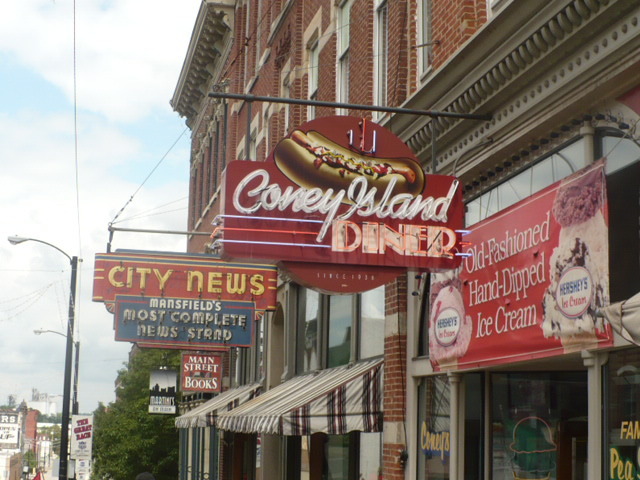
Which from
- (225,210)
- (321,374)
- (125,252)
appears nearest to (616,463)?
(225,210)

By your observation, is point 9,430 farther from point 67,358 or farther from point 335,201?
point 335,201

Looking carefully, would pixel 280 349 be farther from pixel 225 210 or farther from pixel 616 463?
pixel 616 463

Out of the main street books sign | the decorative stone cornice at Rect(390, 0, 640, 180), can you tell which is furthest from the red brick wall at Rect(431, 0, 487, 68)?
the main street books sign

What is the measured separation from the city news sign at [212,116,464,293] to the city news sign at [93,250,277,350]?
9.34m

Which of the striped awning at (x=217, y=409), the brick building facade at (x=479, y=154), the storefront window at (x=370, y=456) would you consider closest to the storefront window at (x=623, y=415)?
the brick building facade at (x=479, y=154)

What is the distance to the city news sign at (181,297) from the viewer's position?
63.3 ft

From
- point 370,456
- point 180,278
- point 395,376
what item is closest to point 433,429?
point 395,376

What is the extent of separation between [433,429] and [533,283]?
344 cm

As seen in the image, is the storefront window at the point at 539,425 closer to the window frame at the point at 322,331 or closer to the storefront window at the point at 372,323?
the storefront window at the point at 372,323

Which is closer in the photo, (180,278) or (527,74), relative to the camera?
(527,74)

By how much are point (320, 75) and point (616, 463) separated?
12723mm

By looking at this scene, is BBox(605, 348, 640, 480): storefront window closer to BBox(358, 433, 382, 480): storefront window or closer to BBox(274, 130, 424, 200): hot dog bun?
BBox(274, 130, 424, 200): hot dog bun

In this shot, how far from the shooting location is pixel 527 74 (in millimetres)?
9750

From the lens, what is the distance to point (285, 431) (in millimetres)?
13531
